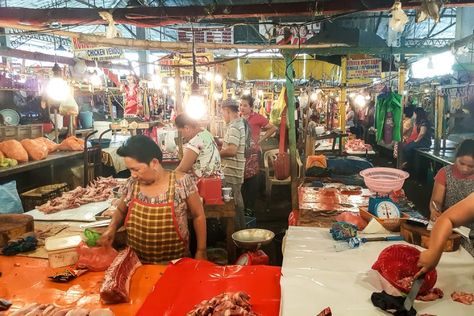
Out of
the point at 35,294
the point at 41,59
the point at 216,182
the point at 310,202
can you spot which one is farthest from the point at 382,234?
the point at 41,59

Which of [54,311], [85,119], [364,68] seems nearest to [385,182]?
[54,311]

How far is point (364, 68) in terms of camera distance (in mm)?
10336

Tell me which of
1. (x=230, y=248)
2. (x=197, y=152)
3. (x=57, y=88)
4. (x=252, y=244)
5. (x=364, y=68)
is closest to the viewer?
(x=252, y=244)

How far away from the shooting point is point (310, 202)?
491 centimetres

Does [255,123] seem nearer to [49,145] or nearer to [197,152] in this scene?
[197,152]

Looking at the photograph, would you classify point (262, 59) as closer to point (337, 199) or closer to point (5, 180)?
point (5, 180)

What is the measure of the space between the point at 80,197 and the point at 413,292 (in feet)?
15.8

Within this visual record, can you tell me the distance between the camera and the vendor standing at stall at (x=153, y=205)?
11.1 feet

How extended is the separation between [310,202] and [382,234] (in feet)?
4.71

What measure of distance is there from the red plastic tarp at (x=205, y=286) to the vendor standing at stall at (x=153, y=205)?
0.49 metres

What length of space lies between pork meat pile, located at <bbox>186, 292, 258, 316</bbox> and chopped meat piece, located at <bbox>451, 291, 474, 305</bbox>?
4.26ft

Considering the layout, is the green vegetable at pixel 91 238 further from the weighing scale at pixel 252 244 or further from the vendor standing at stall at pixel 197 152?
the vendor standing at stall at pixel 197 152

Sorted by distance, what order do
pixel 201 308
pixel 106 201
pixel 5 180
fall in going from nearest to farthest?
pixel 201 308 → pixel 106 201 → pixel 5 180

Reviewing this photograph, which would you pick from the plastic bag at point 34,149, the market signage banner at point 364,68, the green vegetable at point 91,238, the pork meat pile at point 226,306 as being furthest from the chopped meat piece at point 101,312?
the market signage banner at point 364,68
